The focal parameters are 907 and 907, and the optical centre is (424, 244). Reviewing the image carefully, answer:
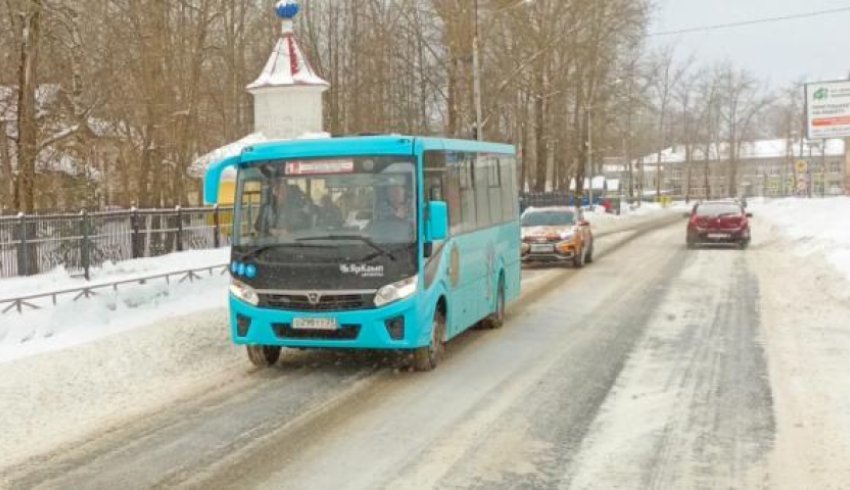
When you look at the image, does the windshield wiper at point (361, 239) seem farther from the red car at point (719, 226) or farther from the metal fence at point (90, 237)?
the red car at point (719, 226)

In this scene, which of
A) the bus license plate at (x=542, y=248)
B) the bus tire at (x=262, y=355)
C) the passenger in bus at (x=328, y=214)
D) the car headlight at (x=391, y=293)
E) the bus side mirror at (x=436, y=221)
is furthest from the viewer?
the bus license plate at (x=542, y=248)

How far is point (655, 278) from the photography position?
19859 millimetres

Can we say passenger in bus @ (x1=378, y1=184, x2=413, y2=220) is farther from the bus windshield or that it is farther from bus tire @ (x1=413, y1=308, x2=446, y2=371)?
bus tire @ (x1=413, y1=308, x2=446, y2=371)

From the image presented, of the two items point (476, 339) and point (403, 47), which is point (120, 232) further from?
point (403, 47)

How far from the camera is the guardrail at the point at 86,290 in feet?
40.6

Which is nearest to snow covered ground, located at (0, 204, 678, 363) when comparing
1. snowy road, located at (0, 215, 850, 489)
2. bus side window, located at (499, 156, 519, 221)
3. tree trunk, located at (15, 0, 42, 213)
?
snowy road, located at (0, 215, 850, 489)

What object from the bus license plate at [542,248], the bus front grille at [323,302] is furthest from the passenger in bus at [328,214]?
the bus license plate at [542,248]

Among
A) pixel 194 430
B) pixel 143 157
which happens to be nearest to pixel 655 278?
pixel 194 430

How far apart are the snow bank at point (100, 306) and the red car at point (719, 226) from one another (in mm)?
16974

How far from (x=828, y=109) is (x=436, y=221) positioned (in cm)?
4539

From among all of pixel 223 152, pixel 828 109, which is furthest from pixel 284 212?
pixel 828 109

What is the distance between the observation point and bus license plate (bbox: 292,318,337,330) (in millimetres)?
9125

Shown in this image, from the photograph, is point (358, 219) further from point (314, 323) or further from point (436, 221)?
point (314, 323)

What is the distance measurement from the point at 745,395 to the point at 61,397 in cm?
635
